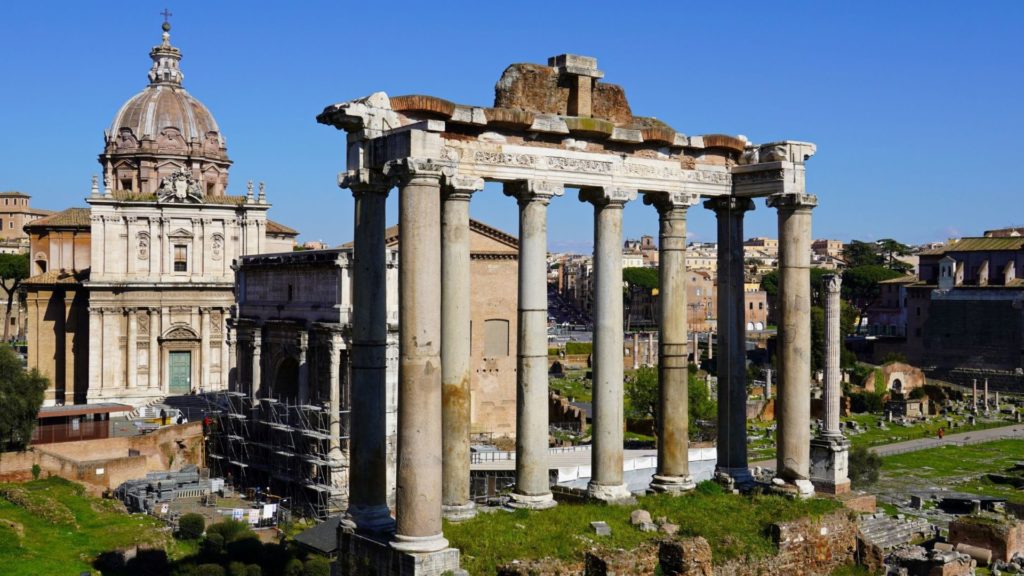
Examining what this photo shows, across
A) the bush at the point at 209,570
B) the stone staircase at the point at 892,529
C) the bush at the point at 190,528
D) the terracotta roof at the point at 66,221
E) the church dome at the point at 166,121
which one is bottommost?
the stone staircase at the point at 892,529

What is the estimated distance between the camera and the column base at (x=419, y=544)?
33.2 ft

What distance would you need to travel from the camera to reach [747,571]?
39.2 ft

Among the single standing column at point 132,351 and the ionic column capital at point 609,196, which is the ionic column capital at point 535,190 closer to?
the ionic column capital at point 609,196

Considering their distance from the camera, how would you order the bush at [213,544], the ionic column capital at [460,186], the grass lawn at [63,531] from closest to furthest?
the ionic column capital at [460,186]
the grass lawn at [63,531]
the bush at [213,544]

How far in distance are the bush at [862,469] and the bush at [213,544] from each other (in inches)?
750

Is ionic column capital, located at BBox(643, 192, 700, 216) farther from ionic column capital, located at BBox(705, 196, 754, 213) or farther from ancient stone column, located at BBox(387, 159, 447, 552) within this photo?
ancient stone column, located at BBox(387, 159, 447, 552)

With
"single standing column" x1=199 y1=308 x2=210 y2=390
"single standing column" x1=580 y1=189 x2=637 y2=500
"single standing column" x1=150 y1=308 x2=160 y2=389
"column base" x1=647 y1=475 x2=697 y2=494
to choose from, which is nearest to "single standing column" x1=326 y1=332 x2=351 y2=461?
"single standing column" x1=199 y1=308 x2=210 y2=390

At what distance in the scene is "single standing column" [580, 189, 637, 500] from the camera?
13.0 meters

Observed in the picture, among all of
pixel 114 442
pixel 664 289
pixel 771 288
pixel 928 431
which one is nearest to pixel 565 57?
pixel 664 289

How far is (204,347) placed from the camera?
40312mm

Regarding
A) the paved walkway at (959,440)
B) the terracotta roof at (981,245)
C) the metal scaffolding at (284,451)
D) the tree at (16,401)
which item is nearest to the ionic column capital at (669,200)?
the metal scaffolding at (284,451)

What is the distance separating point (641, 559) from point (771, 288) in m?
88.2

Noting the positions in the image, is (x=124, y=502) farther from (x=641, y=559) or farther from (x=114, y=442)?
(x=641, y=559)

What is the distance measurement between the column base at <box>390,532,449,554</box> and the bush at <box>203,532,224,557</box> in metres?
12.1
